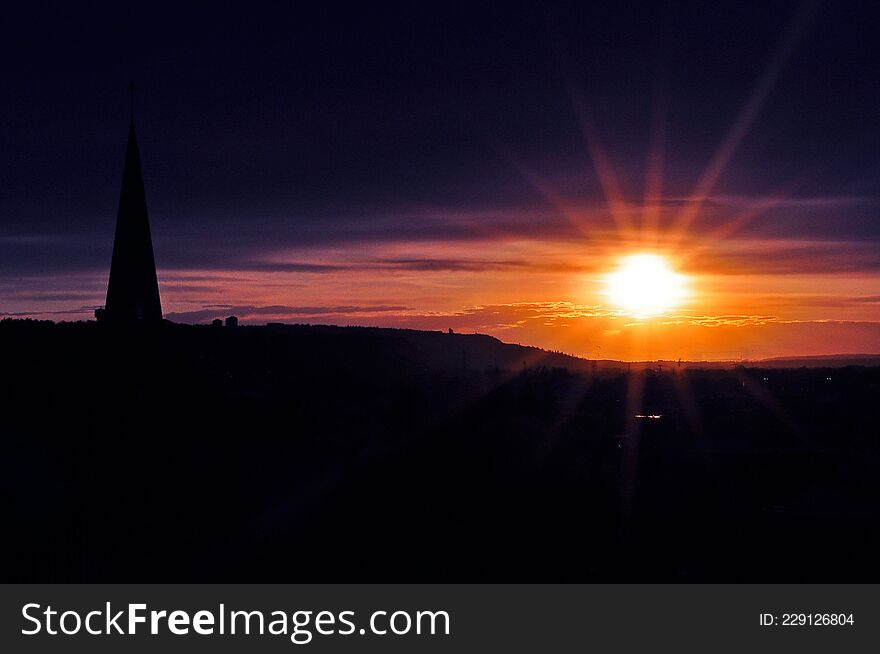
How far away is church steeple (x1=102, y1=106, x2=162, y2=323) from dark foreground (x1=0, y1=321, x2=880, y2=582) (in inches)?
49.7

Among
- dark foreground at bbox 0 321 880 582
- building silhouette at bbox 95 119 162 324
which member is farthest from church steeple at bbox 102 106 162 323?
dark foreground at bbox 0 321 880 582

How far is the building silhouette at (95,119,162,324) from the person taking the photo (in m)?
52.8

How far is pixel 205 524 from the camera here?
3619 cm

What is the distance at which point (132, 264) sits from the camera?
5312 centimetres

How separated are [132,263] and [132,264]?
46 mm

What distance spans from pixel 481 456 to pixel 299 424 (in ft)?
79.5

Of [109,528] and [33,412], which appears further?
[33,412]

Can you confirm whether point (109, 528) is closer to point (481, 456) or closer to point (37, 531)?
point (37, 531)

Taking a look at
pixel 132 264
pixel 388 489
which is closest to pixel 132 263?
pixel 132 264

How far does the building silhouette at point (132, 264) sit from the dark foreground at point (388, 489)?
117 cm

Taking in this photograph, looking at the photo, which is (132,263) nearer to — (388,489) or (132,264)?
(132,264)

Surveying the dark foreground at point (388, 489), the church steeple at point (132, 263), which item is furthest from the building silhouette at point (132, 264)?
the dark foreground at point (388, 489)

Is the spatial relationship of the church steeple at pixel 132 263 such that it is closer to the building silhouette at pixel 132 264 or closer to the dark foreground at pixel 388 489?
the building silhouette at pixel 132 264

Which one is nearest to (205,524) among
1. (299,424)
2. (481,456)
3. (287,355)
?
(481,456)
